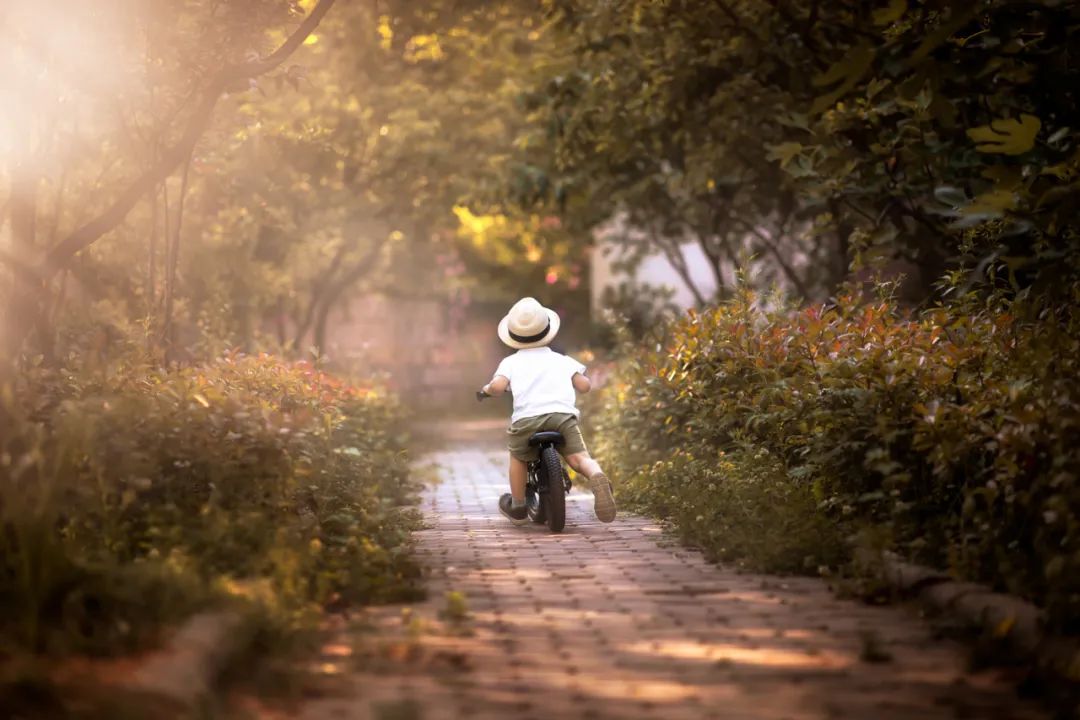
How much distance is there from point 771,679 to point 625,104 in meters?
13.0

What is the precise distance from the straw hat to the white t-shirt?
0.10 m

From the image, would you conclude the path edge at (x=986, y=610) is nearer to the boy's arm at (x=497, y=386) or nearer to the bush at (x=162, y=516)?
the bush at (x=162, y=516)

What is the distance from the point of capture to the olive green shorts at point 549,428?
36.8 feet

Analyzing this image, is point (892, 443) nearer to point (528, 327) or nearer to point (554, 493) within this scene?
point (554, 493)

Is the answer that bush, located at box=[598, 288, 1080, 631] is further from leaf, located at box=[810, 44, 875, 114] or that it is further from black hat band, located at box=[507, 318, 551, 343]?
leaf, located at box=[810, 44, 875, 114]

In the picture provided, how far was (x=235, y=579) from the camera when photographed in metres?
6.77

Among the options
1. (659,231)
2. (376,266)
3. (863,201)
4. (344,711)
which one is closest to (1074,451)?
(344,711)

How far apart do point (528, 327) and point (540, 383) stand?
0.43 meters

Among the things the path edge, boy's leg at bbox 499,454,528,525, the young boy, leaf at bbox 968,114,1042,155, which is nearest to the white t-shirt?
the young boy

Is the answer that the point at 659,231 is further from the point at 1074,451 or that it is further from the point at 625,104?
the point at 1074,451

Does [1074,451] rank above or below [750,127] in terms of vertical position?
below

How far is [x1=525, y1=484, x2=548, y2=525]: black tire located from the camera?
11164 millimetres

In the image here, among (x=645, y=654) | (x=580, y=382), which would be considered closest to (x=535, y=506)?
(x=580, y=382)

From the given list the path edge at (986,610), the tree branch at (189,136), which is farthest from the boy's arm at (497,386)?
the path edge at (986,610)
